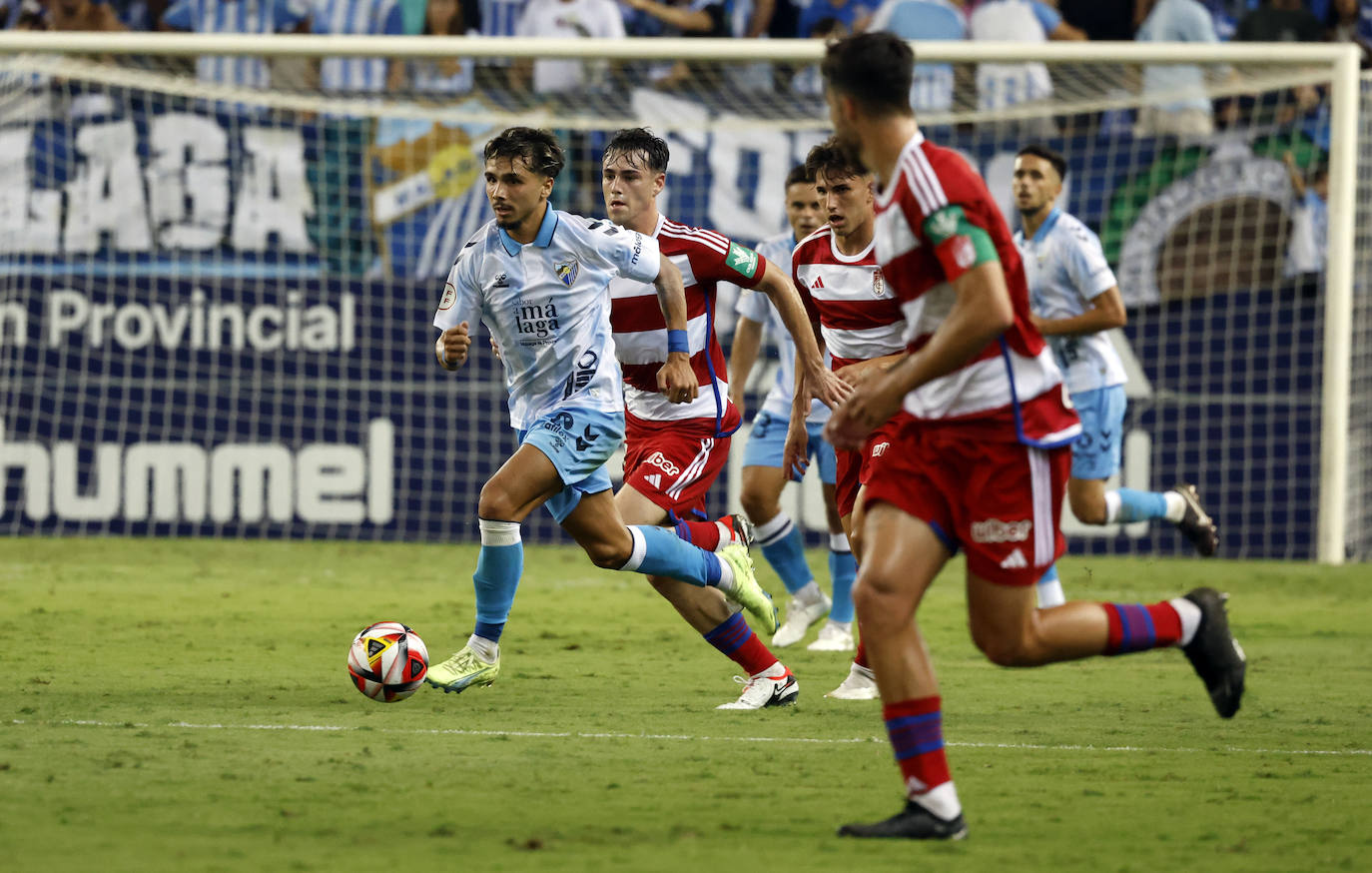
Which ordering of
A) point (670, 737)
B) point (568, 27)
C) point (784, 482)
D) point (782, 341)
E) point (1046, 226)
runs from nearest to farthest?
point (670, 737) → point (784, 482) → point (1046, 226) → point (782, 341) → point (568, 27)

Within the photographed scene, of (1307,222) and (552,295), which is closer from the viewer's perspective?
(552,295)

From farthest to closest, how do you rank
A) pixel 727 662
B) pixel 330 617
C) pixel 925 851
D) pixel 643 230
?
pixel 330 617, pixel 727 662, pixel 643 230, pixel 925 851

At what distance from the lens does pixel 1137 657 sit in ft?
28.4

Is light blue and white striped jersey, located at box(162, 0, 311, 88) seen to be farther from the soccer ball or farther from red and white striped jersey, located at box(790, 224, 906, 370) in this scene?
the soccer ball

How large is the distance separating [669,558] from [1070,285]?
3.17 m

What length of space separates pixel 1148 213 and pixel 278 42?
6.87 meters

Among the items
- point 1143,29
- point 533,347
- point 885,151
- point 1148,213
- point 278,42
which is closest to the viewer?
point 885,151

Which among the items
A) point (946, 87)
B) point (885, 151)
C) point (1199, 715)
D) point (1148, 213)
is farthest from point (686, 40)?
point (885, 151)

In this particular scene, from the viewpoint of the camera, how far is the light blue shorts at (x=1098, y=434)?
8383mm

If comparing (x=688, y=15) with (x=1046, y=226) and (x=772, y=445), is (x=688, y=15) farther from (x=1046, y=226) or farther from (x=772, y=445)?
(x=772, y=445)

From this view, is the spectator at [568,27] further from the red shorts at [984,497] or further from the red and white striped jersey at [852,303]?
the red shorts at [984,497]

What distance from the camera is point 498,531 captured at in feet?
21.0

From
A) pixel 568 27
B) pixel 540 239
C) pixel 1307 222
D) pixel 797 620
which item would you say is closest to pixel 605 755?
pixel 540 239

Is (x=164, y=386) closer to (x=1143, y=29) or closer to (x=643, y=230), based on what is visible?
(x=643, y=230)
